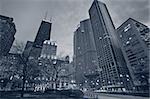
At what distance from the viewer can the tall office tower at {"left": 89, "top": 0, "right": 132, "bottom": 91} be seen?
92.0 meters

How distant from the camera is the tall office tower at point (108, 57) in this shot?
91956 millimetres

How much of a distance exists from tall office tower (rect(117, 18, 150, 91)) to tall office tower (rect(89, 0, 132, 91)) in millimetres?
12163

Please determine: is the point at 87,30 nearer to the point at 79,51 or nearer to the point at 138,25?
the point at 79,51

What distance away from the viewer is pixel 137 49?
78.2 metres

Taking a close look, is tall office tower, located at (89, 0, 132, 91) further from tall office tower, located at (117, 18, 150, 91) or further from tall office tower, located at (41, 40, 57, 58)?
tall office tower, located at (41, 40, 57, 58)

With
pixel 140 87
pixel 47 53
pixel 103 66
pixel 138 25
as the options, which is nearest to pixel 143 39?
pixel 138 25

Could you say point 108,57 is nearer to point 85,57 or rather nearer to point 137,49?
point 137,49

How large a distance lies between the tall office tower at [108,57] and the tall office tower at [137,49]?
479 inches

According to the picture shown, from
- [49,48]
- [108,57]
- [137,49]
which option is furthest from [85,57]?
[137,49]

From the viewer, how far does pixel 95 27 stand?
5846 inches

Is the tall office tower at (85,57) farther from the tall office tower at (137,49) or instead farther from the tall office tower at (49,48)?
the tall office tower at (137,49)

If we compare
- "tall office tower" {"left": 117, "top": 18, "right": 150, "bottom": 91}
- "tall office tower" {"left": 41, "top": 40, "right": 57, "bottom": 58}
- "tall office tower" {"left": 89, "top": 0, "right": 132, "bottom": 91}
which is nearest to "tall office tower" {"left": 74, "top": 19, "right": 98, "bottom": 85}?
"tall office tower" {"left": 89, "top": 0, "right": 132, "bottom": 91}

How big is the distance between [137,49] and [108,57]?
36408 millimetres

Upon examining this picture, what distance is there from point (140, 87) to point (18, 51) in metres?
74.4
